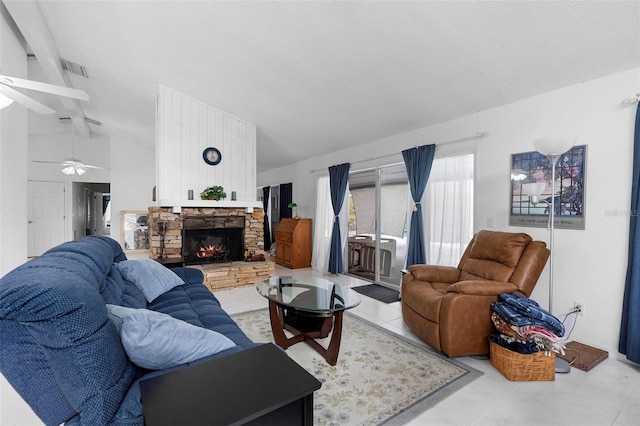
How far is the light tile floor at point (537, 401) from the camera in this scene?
1.76 metres

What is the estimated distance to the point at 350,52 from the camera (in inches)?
111

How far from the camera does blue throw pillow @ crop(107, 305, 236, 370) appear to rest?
3.64ft

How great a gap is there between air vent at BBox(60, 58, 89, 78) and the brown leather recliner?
5415mm

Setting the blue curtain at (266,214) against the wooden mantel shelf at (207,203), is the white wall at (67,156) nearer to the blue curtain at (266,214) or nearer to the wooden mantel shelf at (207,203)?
the blue curtain at (266,214)

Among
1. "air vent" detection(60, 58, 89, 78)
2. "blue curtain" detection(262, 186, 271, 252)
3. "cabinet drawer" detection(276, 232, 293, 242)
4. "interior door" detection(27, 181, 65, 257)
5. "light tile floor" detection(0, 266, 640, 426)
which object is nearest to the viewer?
"light tile floor" detection(0, 266, 640, 426)

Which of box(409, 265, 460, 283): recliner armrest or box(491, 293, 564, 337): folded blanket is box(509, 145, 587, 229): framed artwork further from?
box(491, 293, 564, 337): folded blanket

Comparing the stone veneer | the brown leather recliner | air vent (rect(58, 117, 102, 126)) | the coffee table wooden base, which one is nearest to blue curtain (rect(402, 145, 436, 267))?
the brown leather recliner

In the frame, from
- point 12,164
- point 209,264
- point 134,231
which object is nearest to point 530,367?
point 209,264

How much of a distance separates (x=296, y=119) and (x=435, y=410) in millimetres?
4059

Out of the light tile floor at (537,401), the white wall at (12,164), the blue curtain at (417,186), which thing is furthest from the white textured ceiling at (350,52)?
the light tile floor at (537,401)

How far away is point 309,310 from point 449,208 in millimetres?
2470

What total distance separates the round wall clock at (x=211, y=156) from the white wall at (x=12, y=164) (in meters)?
2.24

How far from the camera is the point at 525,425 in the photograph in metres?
1.72

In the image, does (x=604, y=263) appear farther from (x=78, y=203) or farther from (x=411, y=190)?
(x=78, y=203)
